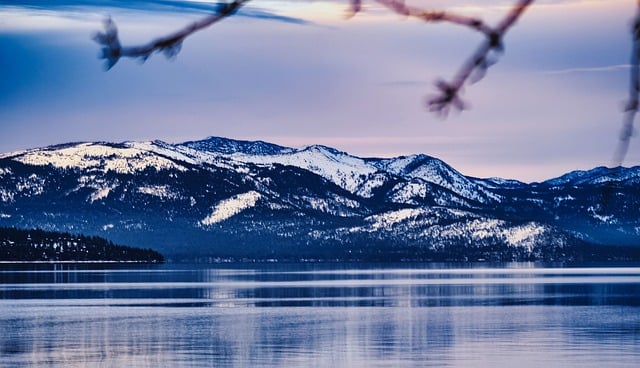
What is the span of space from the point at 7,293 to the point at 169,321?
173 ft

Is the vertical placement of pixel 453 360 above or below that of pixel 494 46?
below

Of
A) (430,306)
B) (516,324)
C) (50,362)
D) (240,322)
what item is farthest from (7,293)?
(50,362)

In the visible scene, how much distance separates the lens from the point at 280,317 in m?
78.2

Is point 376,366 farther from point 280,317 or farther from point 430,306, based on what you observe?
point 430,306

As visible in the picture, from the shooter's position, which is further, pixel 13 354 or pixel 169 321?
pixel 169 321

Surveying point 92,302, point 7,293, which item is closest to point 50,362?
point 92,302

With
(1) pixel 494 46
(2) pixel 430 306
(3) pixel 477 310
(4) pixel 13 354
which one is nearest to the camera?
(1) pixel 494 46

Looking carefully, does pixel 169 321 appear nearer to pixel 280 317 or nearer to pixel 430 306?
pixel 280 317

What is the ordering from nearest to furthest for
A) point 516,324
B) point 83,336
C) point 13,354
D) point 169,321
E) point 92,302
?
point 13,354, point 83,336, point 516,324, point 169,321, point 92,302

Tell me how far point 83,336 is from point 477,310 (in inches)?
1200

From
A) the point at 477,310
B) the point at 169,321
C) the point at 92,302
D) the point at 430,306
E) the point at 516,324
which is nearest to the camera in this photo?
the point at 516,324

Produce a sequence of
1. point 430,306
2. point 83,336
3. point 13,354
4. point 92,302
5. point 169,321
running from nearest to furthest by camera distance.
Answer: point 13,354
point 83,336
point 169,321
point 430,306
point 92,302

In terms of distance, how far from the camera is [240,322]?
7306 cm

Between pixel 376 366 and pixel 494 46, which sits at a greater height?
pixel 494 46
